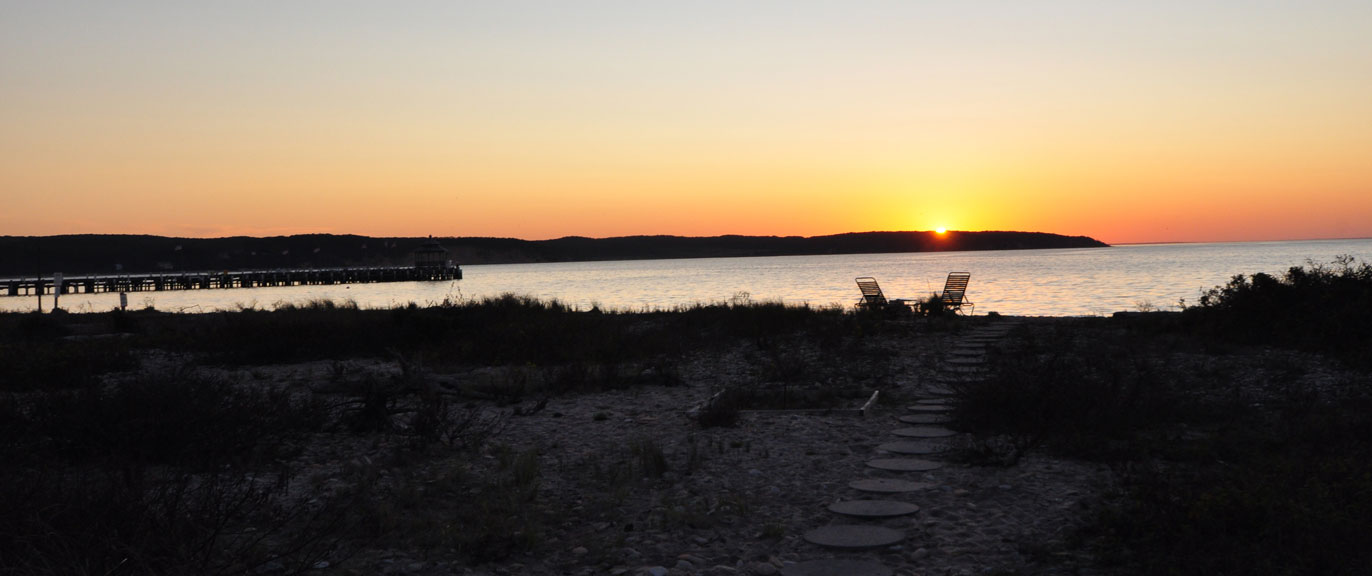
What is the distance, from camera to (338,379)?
1152 cm

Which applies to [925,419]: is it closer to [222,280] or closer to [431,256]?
[222,280]

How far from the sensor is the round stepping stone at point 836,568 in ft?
14.8

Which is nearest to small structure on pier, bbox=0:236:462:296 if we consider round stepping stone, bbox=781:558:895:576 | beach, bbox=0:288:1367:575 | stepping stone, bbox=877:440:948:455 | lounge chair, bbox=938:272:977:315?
lounge chair, bbox=938:272:977:315

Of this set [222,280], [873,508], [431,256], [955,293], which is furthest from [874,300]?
[431,256]

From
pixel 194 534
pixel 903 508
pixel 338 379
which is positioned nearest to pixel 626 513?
pixel 903 508

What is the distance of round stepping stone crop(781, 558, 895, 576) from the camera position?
4.50 meters

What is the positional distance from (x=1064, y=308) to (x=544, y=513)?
32002mm

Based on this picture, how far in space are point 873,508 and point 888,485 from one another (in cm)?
61

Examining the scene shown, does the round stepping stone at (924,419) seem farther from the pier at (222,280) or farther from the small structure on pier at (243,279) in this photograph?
the pier at (222,280)

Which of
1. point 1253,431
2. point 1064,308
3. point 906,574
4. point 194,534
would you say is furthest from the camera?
point 1064,308

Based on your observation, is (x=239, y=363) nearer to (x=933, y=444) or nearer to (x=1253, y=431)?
(x=933, y=444)

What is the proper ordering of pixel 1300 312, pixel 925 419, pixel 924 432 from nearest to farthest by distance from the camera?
pixel 924 432 < pixel 925 419 < pixel 1300 312

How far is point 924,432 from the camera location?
316 inches

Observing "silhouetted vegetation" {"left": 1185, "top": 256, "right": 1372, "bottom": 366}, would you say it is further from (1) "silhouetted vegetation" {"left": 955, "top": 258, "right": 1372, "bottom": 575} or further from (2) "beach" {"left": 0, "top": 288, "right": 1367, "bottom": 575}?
(2) "beach" {"left": 0, "top": 288, "right": 1367, "bottom": 575}
